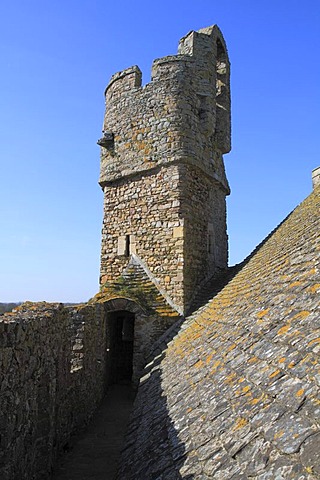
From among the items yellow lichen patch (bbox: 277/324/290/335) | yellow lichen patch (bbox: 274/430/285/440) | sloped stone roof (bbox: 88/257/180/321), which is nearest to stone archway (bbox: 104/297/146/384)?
sloped stone roof (bbox: 88/257/180/321)

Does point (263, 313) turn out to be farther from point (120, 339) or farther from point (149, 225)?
point (120, 339)

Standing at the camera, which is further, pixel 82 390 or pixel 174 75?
pixel 174 75

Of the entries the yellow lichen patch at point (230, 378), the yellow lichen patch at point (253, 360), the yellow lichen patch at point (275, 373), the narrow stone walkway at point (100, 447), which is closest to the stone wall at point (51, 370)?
the narrow stone walkway at point (100, 447)

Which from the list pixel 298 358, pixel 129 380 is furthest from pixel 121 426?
pixel 298 358

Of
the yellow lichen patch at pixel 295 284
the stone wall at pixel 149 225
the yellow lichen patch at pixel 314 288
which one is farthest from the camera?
the stone wall at pixel 149 225

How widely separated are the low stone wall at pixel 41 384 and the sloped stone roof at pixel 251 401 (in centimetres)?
115

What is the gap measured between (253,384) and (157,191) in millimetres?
7899

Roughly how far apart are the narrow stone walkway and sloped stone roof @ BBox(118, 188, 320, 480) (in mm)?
1795

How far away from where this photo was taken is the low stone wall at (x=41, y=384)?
3.71 m

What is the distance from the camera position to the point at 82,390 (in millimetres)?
7770

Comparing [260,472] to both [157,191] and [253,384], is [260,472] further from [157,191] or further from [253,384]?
[157,191]

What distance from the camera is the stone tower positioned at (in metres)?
9.72

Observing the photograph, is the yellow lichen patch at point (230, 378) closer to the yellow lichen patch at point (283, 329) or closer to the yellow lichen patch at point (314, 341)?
the yellow lichen patch at point (283, 329)

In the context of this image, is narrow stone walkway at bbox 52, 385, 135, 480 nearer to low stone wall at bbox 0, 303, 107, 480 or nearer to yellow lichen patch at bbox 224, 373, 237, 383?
low stone wall at bbox 0, 303, 107, 480
